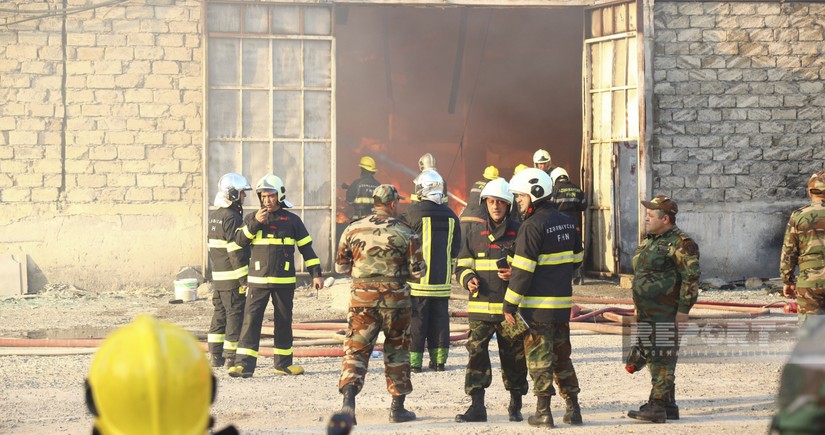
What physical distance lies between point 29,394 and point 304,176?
299 inches

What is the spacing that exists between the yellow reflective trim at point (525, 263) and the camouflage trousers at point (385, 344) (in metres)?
0.93

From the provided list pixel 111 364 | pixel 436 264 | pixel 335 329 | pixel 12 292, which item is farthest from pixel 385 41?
pixel 111 364

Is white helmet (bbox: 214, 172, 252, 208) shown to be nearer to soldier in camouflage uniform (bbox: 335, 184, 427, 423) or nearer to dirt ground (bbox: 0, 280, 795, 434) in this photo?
dirt ground (bbox: 0, 280, 795, 434)

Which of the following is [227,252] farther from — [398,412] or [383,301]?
[398,412]

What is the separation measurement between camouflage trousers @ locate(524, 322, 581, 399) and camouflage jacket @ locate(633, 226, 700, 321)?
61 cm

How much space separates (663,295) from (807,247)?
Answer: 129 centimetres

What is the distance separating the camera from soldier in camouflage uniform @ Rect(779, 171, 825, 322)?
816 centimetres

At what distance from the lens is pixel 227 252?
10.1 m

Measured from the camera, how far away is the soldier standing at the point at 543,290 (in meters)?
7.57

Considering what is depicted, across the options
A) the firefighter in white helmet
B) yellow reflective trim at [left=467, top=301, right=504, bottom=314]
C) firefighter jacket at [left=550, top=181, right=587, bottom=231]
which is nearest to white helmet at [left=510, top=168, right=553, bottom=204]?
yellow reflective trim at [left=467, top=301, right=504, bottom=314]

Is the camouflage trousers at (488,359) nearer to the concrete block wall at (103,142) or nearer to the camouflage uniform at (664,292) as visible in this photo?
the camouflage uniform at (664,292)

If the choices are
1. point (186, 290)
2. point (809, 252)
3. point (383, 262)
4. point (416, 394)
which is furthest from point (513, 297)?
point (186, 290)

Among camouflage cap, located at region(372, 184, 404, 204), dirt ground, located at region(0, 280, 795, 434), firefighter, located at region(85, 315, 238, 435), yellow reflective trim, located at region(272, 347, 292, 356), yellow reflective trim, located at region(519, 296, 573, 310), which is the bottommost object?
dirt ground, located at region(0, 280, 795, 434)

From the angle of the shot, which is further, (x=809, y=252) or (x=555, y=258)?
(x=809, y=252)
